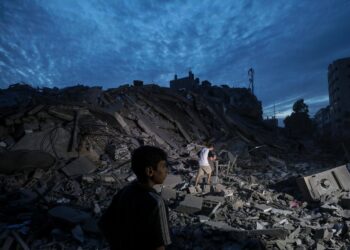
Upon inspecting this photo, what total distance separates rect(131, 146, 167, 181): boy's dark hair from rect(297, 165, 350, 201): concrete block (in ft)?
23.6

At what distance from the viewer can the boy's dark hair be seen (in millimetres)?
1815

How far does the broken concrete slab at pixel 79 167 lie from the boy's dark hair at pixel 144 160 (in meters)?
7.25

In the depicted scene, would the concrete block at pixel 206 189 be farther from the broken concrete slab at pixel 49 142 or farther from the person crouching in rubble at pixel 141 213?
the person crouching in rubble at pixel 141 213

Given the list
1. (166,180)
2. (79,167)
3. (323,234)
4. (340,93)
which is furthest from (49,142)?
(340,93)

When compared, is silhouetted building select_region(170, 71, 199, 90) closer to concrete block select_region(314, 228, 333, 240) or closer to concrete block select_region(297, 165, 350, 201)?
concrete block select_region(297, 165, 350, 201)

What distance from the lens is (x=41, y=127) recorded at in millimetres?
10109

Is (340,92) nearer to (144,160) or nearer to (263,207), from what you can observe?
(263,207)

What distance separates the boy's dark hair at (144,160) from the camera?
1815mm

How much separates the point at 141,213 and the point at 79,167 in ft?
25.5

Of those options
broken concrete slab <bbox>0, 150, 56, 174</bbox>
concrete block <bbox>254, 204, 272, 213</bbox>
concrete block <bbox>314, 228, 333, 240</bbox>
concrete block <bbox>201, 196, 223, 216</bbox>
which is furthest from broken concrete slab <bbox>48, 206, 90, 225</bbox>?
concrete block <bbox>314, 228, 333, 240</bbox>

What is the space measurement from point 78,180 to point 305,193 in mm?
6428

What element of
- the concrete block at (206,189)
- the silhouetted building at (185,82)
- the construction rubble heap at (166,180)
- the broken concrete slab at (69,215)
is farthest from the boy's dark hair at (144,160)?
the silhouetted building at (185,82)

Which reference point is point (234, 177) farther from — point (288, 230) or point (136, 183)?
point (136, 183)

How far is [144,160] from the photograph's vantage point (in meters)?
1.83
